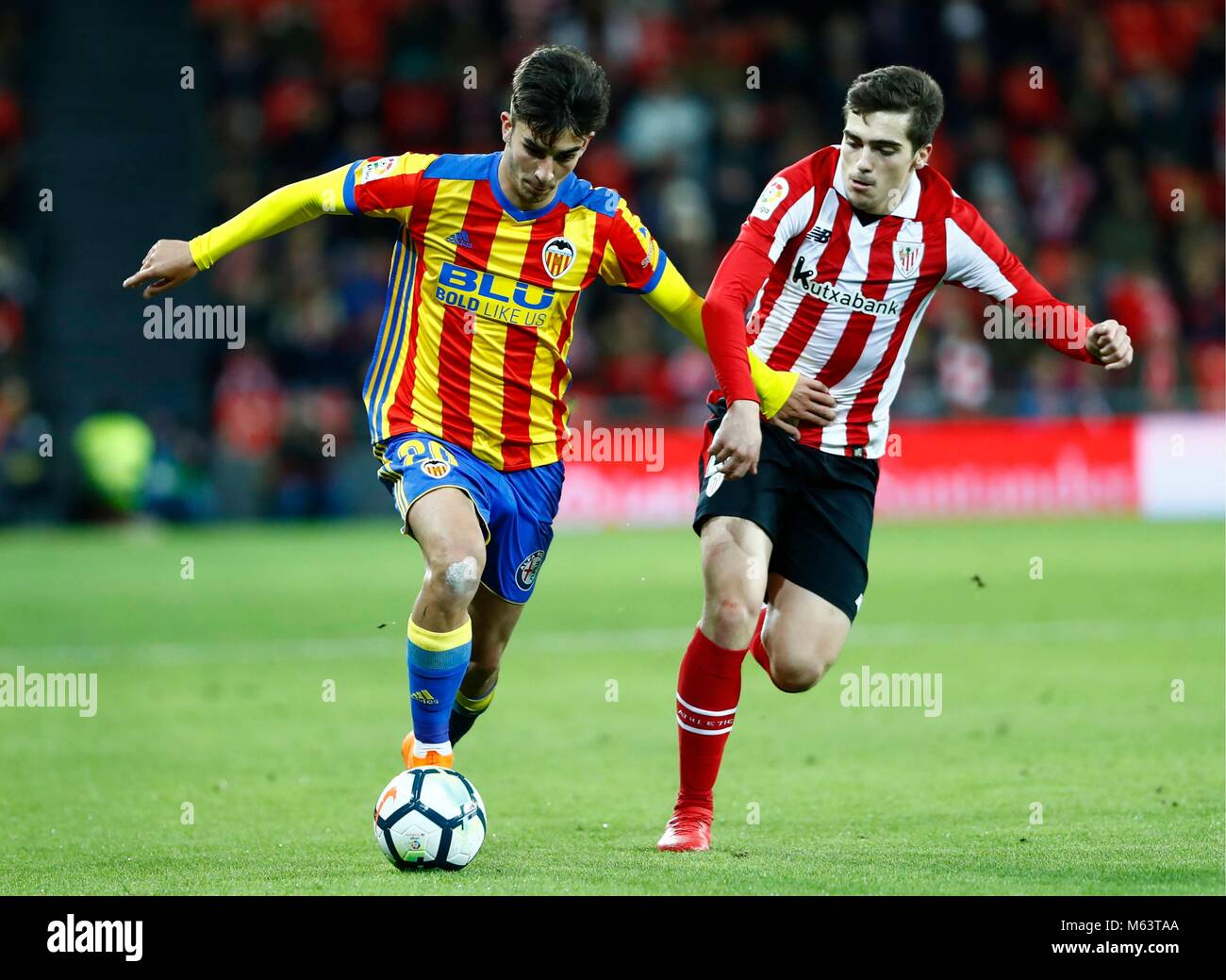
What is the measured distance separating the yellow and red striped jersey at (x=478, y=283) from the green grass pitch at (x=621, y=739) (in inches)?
54.6

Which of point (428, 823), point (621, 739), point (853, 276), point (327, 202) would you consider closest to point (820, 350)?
point (853, 276)

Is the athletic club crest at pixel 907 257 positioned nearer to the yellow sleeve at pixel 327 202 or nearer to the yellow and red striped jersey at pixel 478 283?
the yellow and red striped jersey at pixel 478 283

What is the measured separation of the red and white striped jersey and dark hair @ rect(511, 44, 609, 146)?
0.71 meters

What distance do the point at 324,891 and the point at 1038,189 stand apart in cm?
1858

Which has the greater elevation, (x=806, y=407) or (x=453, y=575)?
(x=806, y=407)

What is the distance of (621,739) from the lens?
8336mm

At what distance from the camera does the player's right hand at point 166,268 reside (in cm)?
551

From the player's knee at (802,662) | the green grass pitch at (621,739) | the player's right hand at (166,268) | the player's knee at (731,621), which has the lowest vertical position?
the green grass pitch at (621,739)

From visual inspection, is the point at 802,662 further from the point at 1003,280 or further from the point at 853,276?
the point at 1003,280

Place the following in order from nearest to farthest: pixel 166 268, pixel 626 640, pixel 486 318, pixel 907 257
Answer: pixel 166 268 < pixel 486 318 < pixel 907 257 < pixel 626 640

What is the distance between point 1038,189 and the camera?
860 inches

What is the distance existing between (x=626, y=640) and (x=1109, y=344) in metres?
6.03

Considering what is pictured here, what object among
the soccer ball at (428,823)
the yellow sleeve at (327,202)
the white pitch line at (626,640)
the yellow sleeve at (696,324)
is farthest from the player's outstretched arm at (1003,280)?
the white pitch line at (626,640)
